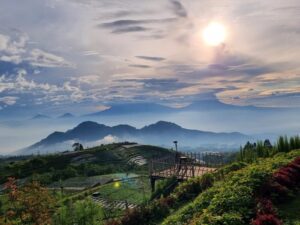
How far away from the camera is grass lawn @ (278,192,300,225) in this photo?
14298mm

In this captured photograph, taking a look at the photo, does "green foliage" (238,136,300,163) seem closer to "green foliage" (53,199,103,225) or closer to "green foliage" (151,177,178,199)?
"green foliage" (151,177,178,199)

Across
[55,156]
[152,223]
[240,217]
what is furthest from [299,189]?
[55,156]

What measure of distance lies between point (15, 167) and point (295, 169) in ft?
184

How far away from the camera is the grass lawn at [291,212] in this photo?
563 inches

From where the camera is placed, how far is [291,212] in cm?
1531

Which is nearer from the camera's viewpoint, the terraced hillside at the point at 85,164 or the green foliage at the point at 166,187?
the green foliage at the point at 166,187

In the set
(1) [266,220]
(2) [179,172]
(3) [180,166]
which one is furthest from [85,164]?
(1) [266,220]

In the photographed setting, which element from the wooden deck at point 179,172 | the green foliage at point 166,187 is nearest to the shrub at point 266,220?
the green foliage at point 166,187

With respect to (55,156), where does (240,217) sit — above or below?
below

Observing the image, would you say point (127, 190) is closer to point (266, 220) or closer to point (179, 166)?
point (179, 166)

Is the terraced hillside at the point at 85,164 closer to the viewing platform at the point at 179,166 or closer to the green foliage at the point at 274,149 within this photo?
the viewing platform at the point at 179,166

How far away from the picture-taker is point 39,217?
22516 mm

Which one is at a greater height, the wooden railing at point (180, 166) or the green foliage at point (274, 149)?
the green foliage at point (274, 149)

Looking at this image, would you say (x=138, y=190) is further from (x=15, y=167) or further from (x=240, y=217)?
(x=15, y=167)
